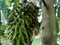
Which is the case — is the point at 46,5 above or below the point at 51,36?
above

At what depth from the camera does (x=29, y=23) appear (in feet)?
2.44

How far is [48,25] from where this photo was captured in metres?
0.62

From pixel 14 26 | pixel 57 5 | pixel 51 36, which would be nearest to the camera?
pixel 51 36

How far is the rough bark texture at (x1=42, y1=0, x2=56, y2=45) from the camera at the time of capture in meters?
0.60

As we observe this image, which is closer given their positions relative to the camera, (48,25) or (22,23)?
(48,25)

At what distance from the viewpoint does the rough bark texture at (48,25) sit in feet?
1.98

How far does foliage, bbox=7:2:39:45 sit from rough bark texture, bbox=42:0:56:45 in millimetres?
120

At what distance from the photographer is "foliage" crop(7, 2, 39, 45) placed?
701 mm

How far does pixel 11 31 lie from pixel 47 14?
0.67ft

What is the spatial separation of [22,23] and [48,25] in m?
0.15

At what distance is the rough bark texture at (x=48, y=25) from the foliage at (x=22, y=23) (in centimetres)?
12

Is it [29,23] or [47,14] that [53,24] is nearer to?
[47,14]

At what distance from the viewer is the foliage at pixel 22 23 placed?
70 centimetres

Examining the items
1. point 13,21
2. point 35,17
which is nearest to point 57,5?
point 35,17
